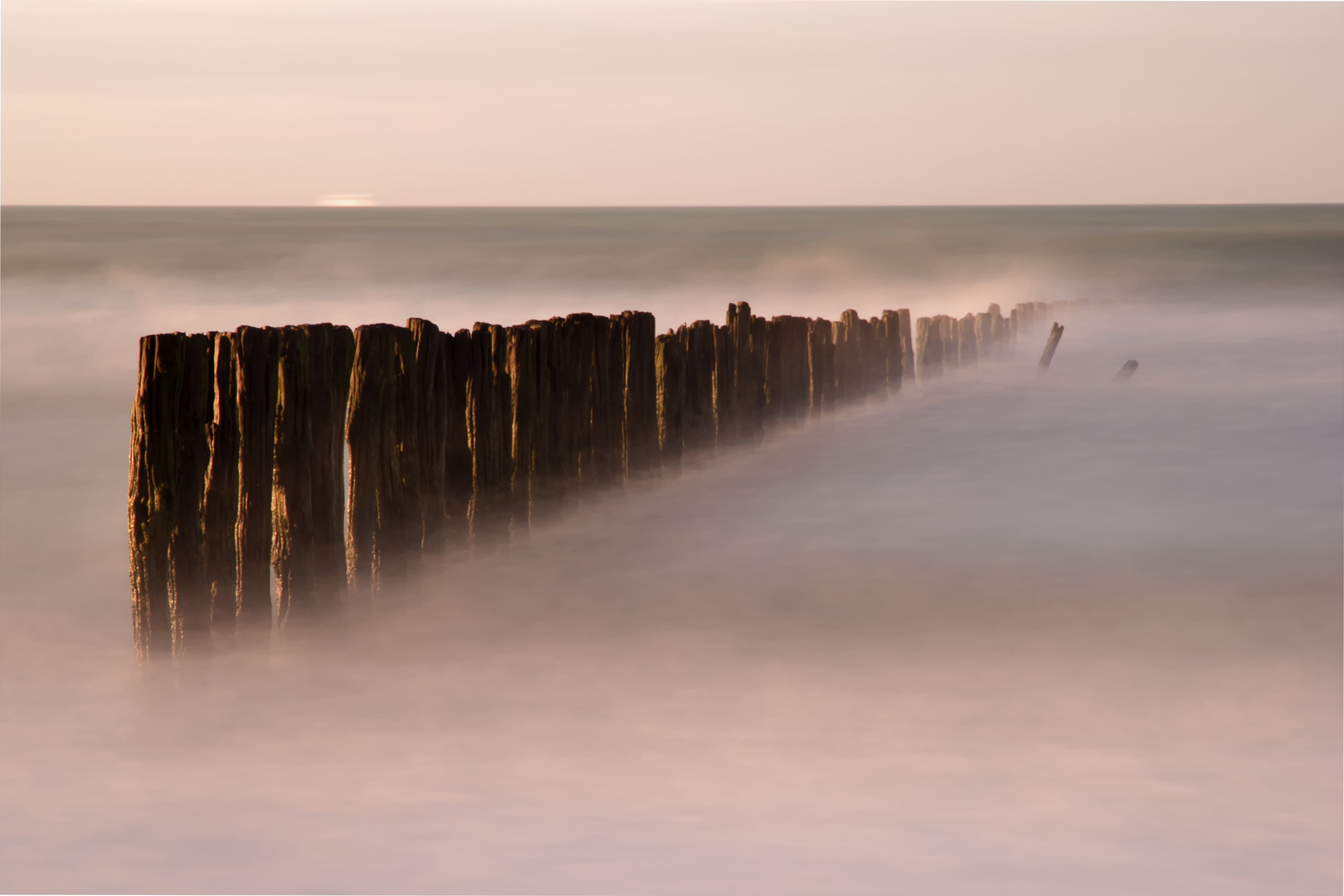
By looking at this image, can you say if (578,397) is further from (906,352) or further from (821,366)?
(906,352)

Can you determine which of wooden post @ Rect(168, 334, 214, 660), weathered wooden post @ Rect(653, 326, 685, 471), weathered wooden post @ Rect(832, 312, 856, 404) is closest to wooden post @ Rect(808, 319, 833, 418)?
weathered wooden post @ Rect(832, 312, 856, 404)

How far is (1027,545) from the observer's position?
22.6 ft

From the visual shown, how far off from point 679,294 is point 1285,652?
30513 millimetres

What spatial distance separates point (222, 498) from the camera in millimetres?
4816

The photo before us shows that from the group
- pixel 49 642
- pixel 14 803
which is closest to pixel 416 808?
pixel 14 803

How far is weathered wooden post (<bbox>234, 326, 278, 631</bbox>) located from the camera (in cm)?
481

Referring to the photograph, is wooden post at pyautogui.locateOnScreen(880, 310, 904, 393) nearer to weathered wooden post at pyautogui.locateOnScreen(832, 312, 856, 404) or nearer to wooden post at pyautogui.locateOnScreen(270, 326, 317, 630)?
weathered wooden post at pyautogui.locateOnScreen(832, 312, 856, 404)

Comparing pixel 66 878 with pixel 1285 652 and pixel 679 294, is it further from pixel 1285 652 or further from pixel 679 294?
pixel 679 294

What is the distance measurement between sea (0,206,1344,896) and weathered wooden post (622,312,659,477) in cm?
24

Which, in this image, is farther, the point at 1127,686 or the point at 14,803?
the point at 1127,686

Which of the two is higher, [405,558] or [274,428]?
[274,428]

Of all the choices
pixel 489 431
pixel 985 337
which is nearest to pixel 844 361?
pixel 985 337

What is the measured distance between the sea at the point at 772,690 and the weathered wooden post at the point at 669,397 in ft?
0.69

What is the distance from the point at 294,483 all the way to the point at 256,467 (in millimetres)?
183
